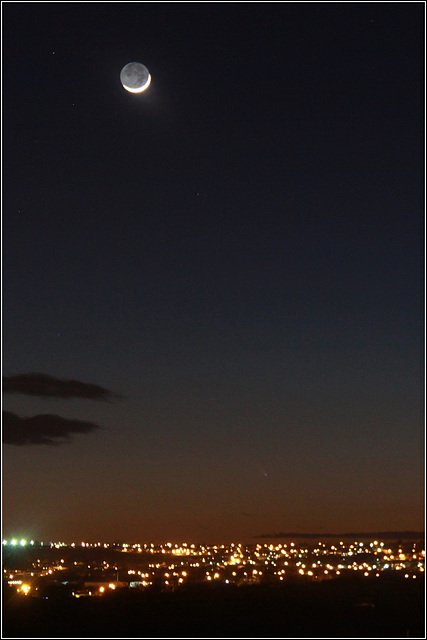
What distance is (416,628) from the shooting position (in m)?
43.4

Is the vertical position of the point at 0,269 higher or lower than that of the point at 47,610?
higher

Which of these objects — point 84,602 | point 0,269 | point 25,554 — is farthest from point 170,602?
point 25,554

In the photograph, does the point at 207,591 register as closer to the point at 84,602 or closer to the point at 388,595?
the point at 84,602

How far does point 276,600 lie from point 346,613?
17076mm

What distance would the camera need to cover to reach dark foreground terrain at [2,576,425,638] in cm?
4581

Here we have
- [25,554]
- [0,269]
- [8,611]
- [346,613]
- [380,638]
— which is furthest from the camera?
[25,554]

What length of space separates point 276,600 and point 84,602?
797 inches

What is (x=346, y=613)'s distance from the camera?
184 feet

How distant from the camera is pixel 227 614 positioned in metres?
57.9

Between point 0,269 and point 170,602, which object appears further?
point 170,602

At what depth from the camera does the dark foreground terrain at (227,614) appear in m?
45.8

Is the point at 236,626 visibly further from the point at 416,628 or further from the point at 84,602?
the point at 84,602

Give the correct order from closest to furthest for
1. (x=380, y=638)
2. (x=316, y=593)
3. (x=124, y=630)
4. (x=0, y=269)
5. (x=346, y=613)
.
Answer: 1. (x=0, y=269)
2. (x=380, y=638)
3. (x=124, y=630)
4. (x=346, y=613)
5. (x=316, y=593)

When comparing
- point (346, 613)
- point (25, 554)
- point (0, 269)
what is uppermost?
point (0, 269)
